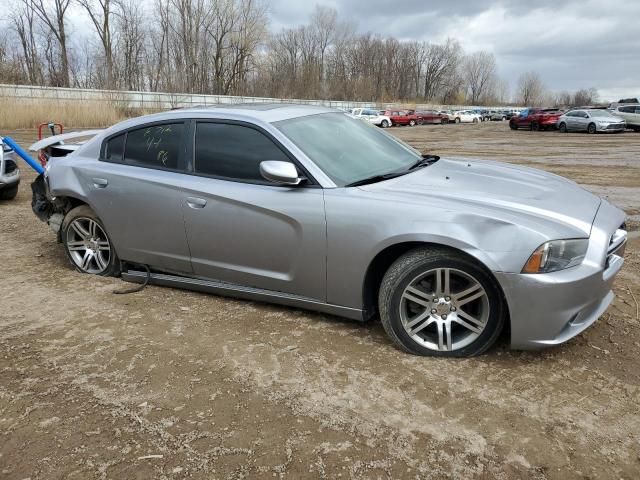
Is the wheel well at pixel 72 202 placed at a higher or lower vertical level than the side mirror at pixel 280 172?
lower

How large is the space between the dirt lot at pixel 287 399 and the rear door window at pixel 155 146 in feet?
3.81

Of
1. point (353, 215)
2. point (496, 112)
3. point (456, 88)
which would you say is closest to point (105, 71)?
point (496, 112)

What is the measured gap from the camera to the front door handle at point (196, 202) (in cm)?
380

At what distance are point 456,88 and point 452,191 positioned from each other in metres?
113

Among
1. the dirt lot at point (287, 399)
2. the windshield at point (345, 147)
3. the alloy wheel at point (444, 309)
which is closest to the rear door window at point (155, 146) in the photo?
the windshield at point (345, 147)

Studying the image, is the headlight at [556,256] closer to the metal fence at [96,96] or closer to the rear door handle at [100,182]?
the rear door handle at [100,182]

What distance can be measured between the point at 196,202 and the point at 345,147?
119cm

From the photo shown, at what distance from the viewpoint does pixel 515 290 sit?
2.82 m

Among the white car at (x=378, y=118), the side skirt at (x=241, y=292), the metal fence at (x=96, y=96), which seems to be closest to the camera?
the side skirt at (x=241, y=292)

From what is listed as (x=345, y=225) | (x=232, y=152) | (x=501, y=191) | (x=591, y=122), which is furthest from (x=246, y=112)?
(x=591, y=122)

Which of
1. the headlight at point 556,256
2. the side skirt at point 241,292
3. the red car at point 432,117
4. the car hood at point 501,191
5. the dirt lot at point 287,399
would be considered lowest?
the dirt lot at point 287,399

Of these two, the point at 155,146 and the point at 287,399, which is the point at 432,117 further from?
the point at 287,399

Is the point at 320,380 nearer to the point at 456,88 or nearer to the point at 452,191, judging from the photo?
the point at 452,191

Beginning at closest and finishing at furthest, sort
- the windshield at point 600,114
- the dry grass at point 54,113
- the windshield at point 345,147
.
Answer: the windshield at point 345,147
the dry grass at point 54,113
the windshield at point 600,114
